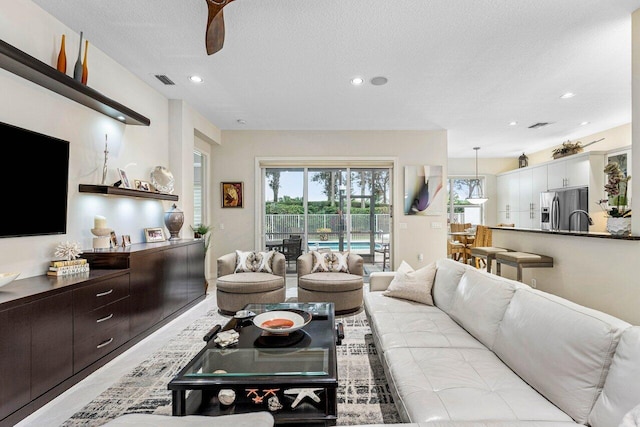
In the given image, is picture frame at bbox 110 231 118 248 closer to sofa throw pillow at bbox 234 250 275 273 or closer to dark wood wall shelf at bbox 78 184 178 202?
dark wood wall shelf at bbox 78 184 178 202

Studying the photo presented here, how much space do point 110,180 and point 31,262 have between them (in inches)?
45.5

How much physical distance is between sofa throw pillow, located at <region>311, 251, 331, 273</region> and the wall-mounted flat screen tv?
107 inches

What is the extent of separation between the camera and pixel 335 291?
3.78 metres

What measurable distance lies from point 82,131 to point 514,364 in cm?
379

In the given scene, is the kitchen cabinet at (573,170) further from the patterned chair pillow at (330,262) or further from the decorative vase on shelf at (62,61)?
the decorative vase on shelf at (62,61)

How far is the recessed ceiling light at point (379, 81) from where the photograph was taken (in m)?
3.68

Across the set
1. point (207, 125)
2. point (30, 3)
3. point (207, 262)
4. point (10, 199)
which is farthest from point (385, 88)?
point (207, 262)

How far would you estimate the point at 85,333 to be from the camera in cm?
232

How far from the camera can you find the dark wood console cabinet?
1795 millimetres

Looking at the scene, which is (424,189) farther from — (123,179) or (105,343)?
(105,343)

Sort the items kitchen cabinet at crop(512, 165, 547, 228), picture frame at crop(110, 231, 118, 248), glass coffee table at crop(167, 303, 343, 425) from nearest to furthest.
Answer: glass coffee table at crop(167, 303, 343, 425) → picture frame at crop(110, 231, 118, 248) → kitchen cabinet at crop(512, 165, 547, 228)

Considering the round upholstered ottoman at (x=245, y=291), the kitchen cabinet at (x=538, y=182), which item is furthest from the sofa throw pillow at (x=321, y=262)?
the kitchen cabinet at (x=538, y=182)

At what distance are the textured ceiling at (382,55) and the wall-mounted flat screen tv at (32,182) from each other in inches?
44.3

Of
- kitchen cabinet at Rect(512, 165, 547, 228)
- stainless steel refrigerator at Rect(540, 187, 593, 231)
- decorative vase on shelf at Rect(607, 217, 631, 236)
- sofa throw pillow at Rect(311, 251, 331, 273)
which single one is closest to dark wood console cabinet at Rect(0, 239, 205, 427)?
sofa throw pillow at Rect(311, 251, 331, 273)
